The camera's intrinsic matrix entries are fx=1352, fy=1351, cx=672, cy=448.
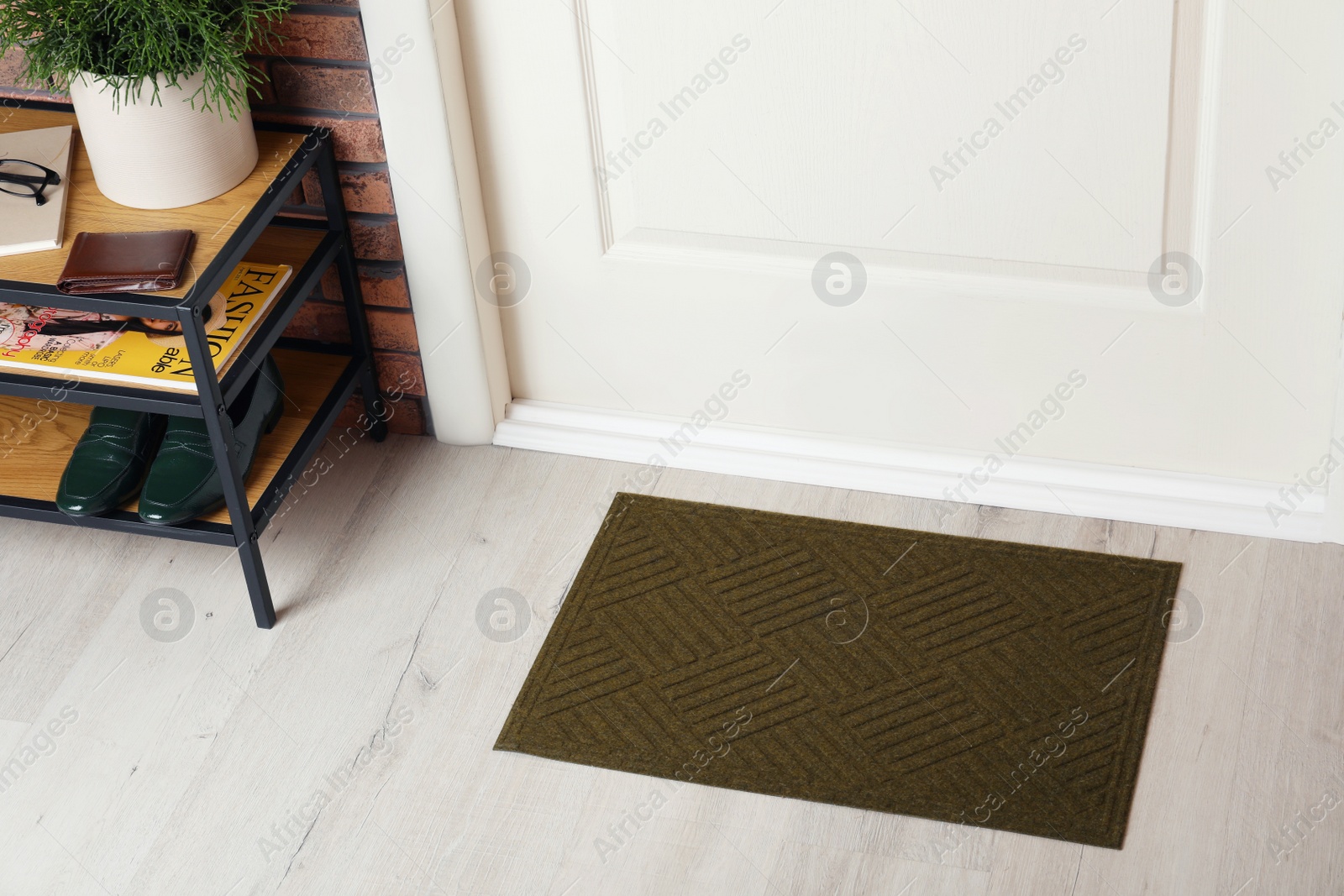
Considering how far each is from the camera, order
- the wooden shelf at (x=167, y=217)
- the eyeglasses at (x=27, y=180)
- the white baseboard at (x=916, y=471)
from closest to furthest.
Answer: the wooden shelf at (x=167, y=217) < the eyeglasses at (x=27, y=180) < the white baseboard at (x=916, y=471)

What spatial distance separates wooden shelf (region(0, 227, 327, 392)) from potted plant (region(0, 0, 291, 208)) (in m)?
0.15

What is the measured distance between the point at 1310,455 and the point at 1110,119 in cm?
55

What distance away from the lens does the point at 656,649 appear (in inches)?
69.6

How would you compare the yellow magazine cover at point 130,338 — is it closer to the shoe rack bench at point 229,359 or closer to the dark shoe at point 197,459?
the shoe rack bench at point 229,359

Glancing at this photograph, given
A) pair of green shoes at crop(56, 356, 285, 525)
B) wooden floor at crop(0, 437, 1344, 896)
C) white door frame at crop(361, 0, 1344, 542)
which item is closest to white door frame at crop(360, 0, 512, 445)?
white door frame at crop(361, 0, 1344, 542)

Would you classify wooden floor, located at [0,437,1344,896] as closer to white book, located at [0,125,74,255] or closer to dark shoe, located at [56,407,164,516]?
dark shoe, located at [56,407,164,516]

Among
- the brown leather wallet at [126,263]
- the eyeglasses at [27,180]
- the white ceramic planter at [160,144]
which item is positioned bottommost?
the brown leather wallet at [126,263]

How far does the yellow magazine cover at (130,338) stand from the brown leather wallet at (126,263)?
11 cm

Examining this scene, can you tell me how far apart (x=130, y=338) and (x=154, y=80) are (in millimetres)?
360

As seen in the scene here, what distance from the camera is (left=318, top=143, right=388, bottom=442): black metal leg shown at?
186 centimetres

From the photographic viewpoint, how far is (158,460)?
1.82 m

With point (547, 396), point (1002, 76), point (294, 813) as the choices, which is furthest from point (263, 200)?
point (1002, 76)

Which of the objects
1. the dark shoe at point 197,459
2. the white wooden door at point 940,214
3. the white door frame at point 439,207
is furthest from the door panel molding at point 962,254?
the dark shoe at point 197,459

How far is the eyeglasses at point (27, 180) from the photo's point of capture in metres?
1.72
